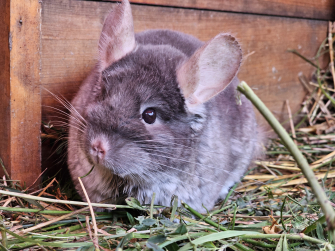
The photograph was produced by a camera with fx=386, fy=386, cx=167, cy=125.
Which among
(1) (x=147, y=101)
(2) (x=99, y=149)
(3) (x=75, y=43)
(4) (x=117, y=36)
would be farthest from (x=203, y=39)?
(2) (x=99, y=149)

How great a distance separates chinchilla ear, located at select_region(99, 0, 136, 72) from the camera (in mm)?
2513

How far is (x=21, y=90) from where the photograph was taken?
267 centimetres

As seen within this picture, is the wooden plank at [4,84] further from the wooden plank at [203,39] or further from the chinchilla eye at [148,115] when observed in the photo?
the chinchilla eye at [148,115]

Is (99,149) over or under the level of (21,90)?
under

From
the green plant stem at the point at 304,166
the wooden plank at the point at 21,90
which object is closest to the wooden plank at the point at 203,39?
the wooden plank at the point at 21,90

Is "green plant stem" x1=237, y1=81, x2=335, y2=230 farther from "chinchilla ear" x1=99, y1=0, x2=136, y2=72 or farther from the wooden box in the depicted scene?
"chinchilla ear" x1=99, y1=0, x2=136, y2=72

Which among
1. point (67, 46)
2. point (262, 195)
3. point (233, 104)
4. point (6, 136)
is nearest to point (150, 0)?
point (67, 46)

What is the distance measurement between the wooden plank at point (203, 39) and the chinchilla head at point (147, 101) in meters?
0.58

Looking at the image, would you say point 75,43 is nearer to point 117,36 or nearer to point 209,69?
point 117,36

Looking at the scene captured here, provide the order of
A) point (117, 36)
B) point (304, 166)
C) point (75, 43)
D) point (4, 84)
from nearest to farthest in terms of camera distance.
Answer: point (304, 166) → point (117, 36) → point (4, 84) → point (75, 43)

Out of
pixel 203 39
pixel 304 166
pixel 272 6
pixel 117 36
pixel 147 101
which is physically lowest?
pixel 304 166

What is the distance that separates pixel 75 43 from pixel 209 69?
1271mm

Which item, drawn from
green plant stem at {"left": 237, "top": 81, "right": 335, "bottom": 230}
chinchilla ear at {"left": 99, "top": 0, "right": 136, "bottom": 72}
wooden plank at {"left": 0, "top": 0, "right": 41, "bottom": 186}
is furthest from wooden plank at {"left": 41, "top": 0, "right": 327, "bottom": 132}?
green plant stem at {"left": 237, "top": 81, "right": 335, "bottom": 230}

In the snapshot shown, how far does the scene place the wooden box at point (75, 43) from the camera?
8.62ft
